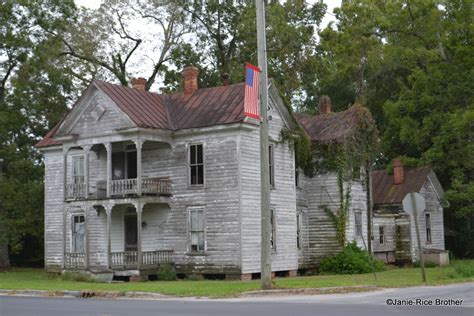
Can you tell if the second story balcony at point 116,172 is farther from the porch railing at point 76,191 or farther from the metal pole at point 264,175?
the metal pole at point 264,175

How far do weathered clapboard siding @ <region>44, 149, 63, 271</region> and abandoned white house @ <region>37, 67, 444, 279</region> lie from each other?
4.41 ft

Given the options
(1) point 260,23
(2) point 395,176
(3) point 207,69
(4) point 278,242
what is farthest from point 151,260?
(3) point 207,69

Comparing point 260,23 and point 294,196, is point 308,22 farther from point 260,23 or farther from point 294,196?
point 260,23

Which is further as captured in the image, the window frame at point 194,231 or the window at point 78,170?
the window at point 78,170

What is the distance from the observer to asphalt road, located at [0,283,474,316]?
15359 millimetres

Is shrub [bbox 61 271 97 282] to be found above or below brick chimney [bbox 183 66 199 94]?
below

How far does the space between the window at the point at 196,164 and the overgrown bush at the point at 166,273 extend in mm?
3735

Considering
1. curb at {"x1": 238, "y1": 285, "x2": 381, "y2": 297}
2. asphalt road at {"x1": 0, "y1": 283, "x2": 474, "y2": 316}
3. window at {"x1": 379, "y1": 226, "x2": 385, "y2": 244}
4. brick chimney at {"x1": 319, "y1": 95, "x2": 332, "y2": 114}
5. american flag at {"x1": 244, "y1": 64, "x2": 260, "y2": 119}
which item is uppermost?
brick chimney at {"x1": 319, "y1": 95, "x2": 332, "y2": 114}

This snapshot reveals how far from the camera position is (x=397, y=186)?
43688 millimetres

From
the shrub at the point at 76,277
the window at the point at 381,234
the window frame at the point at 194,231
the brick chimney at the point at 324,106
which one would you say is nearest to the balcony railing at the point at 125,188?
the window frame at the point at 194,231

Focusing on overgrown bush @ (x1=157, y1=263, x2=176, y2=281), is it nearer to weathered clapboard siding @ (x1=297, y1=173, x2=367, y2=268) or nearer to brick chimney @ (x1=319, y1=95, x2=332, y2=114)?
weathered clapboard siding @ (x1=297, y1=173, x2=367, y2=268)

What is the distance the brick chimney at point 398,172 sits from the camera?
43906mm

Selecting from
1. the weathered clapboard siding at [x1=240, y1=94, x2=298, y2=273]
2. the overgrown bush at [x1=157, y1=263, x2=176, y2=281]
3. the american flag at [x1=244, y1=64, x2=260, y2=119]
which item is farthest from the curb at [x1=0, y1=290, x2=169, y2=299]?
the weathered clapboard siding at [x1=240, y1=94, x2=298, y2=273]

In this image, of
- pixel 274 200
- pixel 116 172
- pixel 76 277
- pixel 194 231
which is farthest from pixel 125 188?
pixel 274 200
